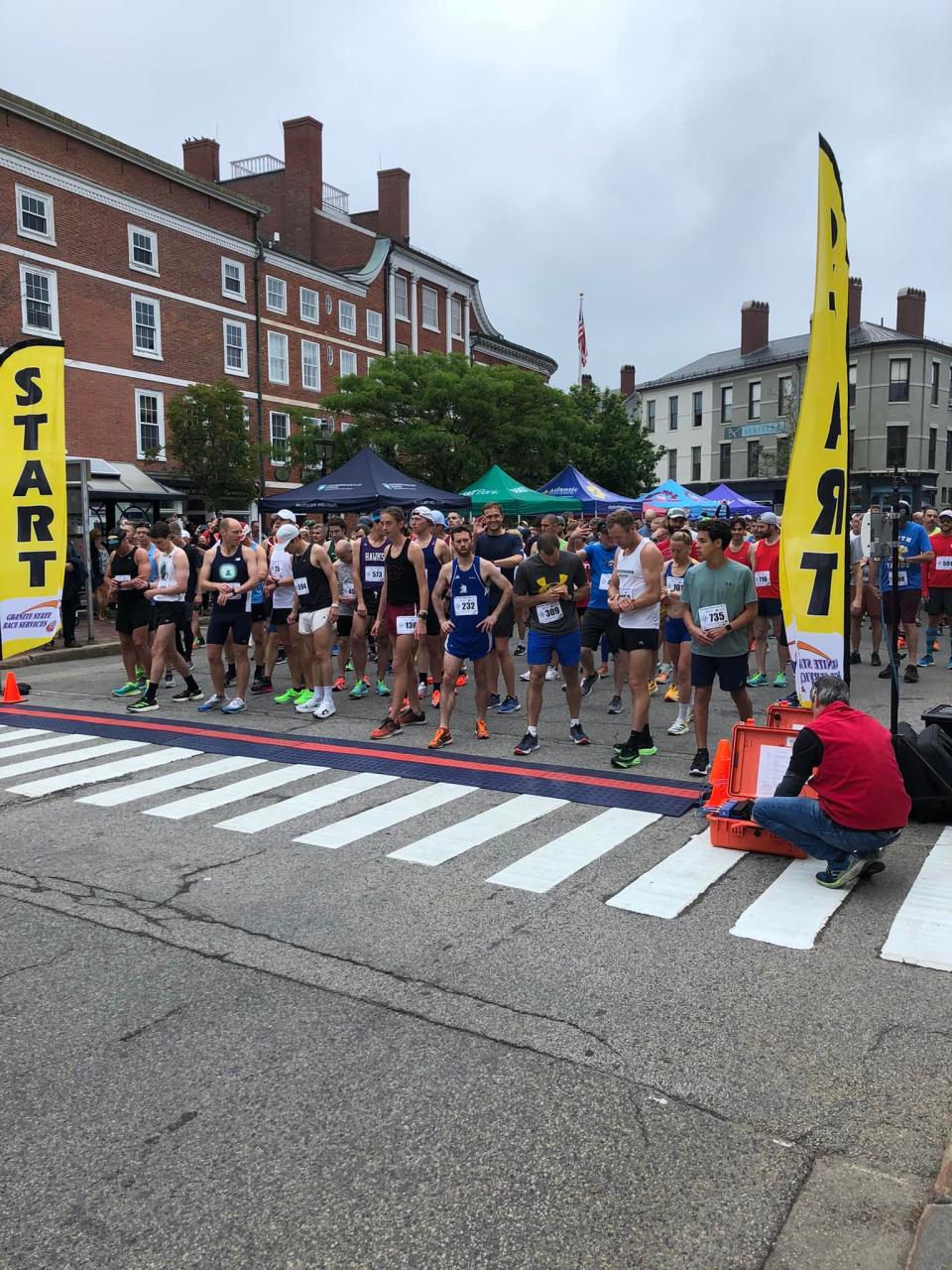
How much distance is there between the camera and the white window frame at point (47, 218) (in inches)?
1075

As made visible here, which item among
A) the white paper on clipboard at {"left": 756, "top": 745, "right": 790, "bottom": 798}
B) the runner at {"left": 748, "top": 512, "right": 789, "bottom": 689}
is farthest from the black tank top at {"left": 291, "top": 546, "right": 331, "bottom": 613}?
the white paper on clipboard at {"left": 756, "top": 745, "right": 790, "bottom": 798}

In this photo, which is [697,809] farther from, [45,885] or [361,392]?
[361,392]

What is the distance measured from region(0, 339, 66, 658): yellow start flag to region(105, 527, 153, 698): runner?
645mm

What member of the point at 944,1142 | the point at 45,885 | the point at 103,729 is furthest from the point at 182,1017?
the point at 103,729

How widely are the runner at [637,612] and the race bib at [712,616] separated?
671mm

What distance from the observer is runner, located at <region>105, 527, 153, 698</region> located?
10.7 m

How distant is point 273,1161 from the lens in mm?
2812

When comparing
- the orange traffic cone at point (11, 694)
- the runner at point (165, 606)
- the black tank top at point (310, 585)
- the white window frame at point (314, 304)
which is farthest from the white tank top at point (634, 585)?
the white window frame at point (314, 304)

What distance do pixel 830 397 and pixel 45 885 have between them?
17.0 feet

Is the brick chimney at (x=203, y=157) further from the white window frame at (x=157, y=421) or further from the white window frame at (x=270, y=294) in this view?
the white window frame at (x=157, y=421)

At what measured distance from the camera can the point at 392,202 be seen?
45.9m

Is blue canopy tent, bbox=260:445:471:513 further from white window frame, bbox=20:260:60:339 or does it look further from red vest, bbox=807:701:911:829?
white window frame, bbox=20:260:60:339

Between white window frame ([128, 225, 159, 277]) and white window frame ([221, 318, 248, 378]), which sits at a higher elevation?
white window frame ([128, 225, 159, 277])

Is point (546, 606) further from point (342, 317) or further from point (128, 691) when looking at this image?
point (342, 317)
